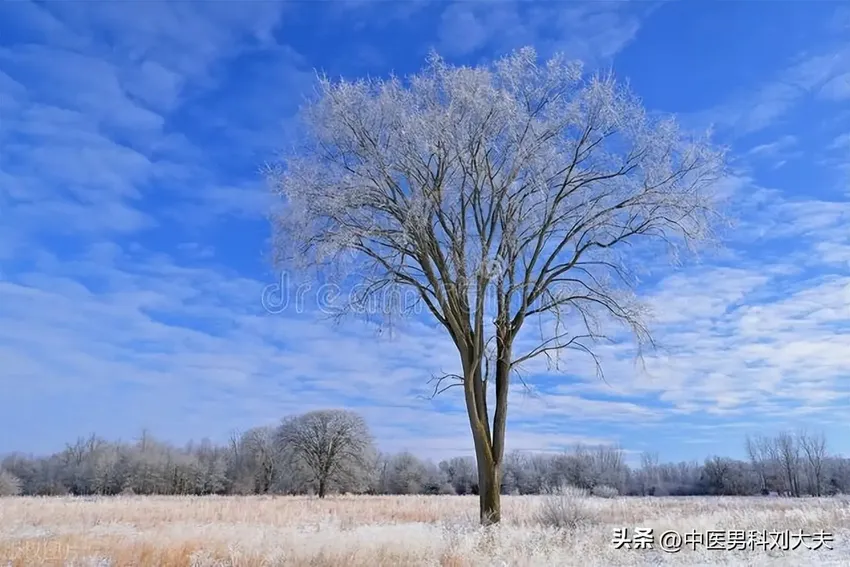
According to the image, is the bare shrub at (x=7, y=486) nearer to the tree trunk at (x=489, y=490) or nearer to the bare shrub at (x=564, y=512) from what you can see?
the bare shrub at (x=564, y=512)

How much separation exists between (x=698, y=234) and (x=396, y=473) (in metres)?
63.5

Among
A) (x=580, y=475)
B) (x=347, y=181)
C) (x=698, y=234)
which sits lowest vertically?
(x=580, y=475)

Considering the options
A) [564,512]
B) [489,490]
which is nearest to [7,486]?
[489,490]

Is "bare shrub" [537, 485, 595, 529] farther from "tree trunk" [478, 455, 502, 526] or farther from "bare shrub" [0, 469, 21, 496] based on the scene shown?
"bare shrub" [0, 469, 21, 496]

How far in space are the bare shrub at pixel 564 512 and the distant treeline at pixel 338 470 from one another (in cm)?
3706

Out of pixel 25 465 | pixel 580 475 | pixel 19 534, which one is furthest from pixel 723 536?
pixel 25 465

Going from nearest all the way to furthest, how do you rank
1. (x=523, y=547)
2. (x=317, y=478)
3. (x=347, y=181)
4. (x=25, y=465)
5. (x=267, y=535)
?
(x=523, y=547), (x=267, y=535), (x=347, y=181), (x=317, y=478), (x=25, y=465)

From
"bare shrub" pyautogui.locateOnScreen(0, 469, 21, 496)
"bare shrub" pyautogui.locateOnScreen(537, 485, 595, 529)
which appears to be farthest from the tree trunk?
"bare shrub" pyautogui.locateOnScreen(0, 469, 21, 496)

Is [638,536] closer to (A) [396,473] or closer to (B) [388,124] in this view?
(B) [388,124]

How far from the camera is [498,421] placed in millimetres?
12047

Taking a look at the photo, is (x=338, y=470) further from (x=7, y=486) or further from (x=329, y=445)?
(x=7, y=486)

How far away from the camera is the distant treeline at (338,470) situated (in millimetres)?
49125

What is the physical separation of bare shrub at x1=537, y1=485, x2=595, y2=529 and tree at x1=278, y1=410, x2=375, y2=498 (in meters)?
36.9

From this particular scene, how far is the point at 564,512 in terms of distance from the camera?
511 inches
